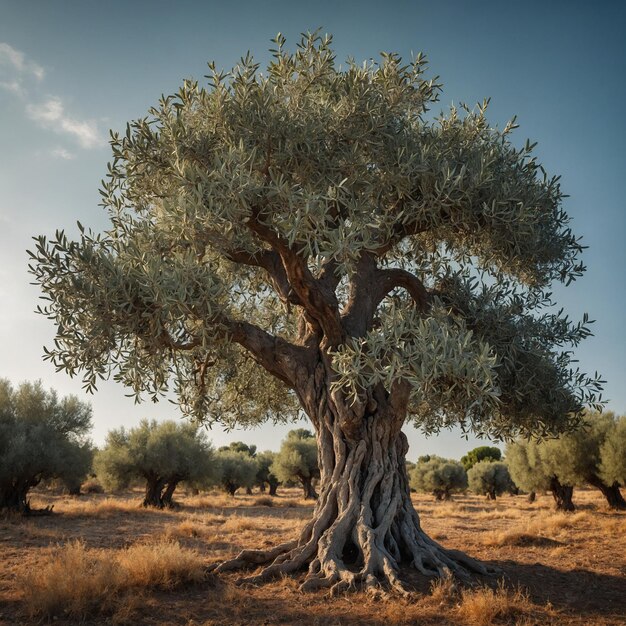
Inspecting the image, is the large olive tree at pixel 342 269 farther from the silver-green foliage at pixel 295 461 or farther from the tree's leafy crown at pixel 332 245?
the silver-green foliage at pixel 295 461

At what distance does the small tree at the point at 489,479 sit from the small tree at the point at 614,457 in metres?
25.6

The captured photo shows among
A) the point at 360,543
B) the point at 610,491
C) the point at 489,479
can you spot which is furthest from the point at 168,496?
the point at 489,479

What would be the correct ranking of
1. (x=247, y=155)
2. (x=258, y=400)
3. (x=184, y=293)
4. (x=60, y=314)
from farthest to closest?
1. (x=258, y=400)
2. (x=247, y=155)
3. (x=60, y=314)
4. (x=184, y=293)

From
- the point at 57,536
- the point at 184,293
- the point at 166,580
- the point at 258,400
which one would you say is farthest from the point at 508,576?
the point at 57,536

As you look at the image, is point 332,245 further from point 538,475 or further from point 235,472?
point 235,472

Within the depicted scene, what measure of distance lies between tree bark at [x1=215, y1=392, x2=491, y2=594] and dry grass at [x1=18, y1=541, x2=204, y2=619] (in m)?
1.30

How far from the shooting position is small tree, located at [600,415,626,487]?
2823 centimetres

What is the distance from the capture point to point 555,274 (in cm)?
1201

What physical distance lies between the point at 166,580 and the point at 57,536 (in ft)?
32.9

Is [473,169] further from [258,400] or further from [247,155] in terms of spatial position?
[258,400]

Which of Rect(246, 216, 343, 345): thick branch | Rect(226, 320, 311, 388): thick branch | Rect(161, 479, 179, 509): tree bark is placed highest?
Rect(246, 216, 343, 345): thick branch

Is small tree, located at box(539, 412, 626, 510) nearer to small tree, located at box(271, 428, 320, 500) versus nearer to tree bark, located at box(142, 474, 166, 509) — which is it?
small tree, located at box(271, 428, 320, 500)

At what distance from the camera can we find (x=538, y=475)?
3262 cm

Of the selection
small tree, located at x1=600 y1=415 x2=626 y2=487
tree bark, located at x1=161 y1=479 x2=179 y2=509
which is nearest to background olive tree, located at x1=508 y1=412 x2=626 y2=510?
small tree, located at x1=600 y1=415 x2=626 y2=487
